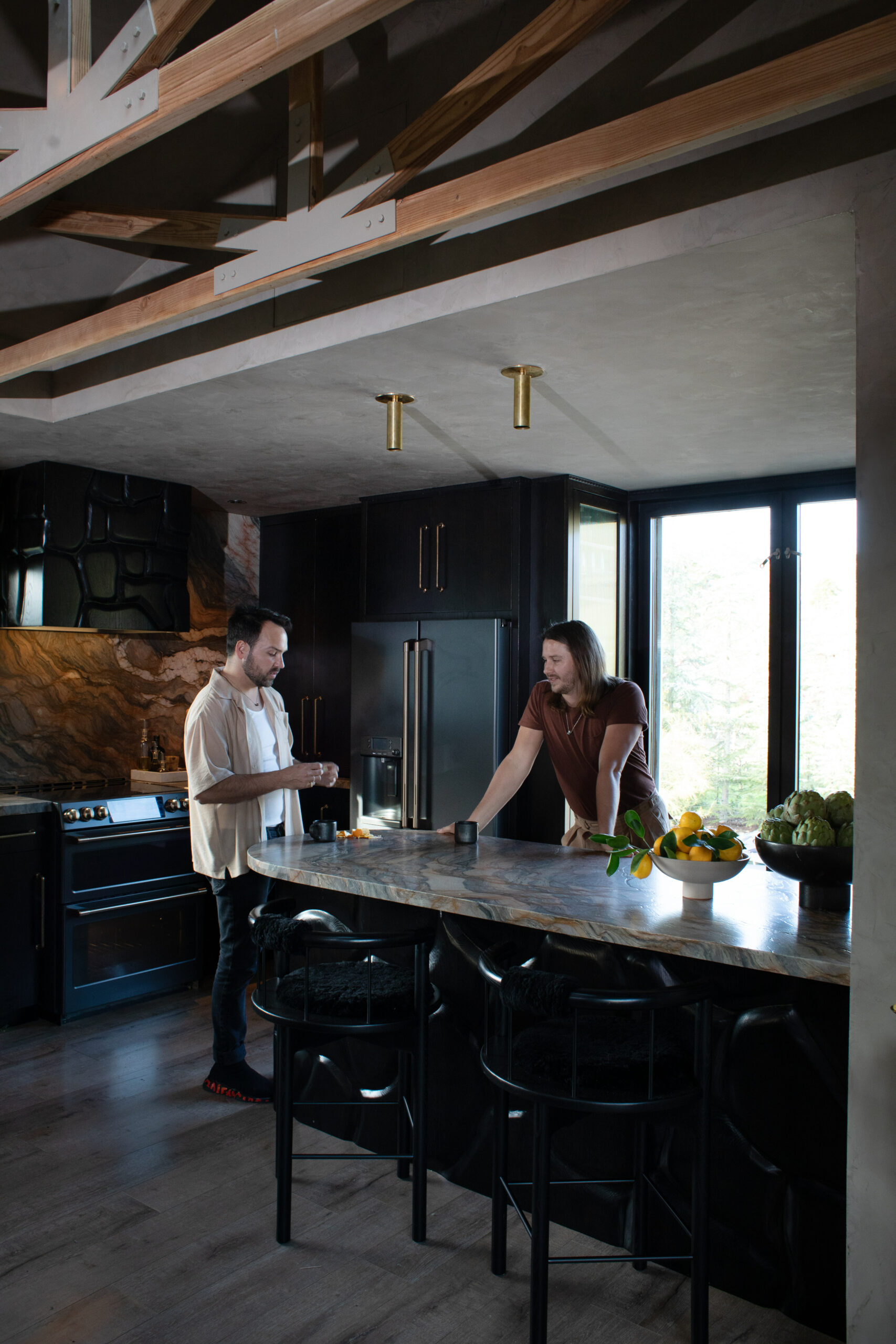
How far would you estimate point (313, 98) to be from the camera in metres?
2.39

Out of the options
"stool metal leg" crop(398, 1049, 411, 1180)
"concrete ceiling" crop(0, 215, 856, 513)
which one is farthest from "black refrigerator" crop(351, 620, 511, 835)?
"stool metal leg" crop(398, 1049, 411, 1180)

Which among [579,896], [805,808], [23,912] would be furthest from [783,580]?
[23,912]

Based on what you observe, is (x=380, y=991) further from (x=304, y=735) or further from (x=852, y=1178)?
(x=304, y=735)

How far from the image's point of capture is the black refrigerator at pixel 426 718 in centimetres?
440

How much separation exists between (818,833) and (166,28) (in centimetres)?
201

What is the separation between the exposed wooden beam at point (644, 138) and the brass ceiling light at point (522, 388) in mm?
754

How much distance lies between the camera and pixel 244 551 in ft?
18.3

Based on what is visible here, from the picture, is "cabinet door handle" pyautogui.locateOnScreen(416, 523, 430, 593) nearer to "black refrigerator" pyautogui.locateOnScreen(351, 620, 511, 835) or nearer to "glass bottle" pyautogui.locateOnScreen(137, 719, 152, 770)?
"black refrigerator" pyautogui.locateOnScreen(351, 620, 511, 835)

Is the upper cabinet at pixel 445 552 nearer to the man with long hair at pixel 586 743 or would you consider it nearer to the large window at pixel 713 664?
the large window at pixel 713 664

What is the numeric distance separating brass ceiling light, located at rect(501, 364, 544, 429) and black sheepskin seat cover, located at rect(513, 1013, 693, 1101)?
1.64m

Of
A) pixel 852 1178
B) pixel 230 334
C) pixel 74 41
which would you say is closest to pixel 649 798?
pixel 852 1178

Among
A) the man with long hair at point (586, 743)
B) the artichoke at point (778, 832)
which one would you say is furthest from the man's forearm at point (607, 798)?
the artichoke at point (778, 832)

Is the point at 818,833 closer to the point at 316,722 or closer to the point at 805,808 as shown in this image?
the point at 805,808

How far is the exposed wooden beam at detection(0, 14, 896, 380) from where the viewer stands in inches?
61.9
